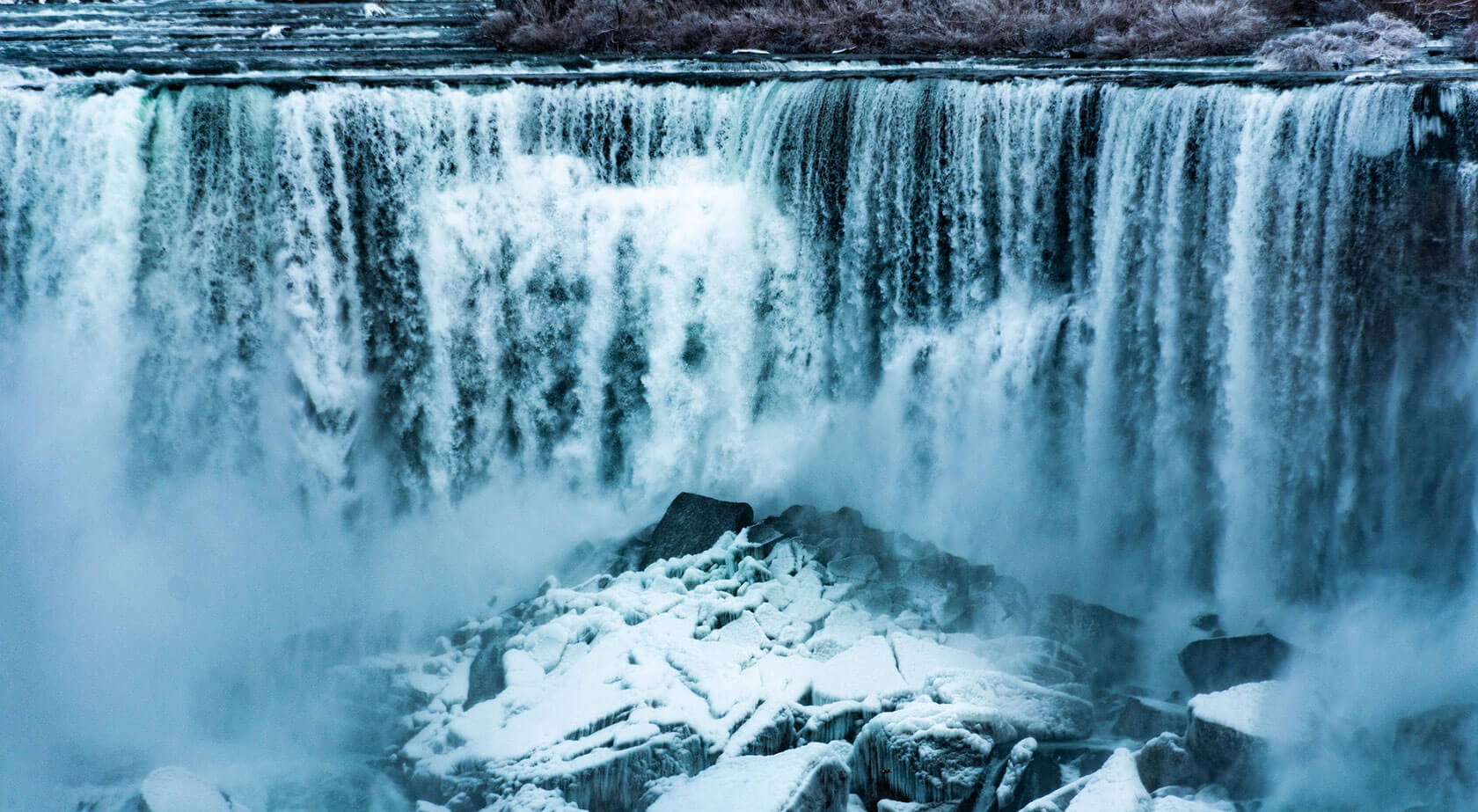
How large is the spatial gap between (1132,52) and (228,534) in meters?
10.5

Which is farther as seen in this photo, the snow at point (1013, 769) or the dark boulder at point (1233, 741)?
the snow at point (1013, 769)

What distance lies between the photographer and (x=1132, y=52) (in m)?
13.3

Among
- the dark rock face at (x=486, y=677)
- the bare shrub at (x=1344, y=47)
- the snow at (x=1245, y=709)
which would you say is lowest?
the dark rock face at (x=486, y=677)

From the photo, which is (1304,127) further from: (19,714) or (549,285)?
(19,714)

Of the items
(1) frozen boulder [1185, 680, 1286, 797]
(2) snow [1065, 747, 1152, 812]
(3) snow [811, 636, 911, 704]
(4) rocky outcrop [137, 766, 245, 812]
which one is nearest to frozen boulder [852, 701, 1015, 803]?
(3) snow [811, 636, 911, 704]

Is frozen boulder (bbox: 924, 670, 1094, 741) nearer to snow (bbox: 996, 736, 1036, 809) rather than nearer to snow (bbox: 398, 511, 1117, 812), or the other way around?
snow (bbox: 398, 511, 1117, 812)

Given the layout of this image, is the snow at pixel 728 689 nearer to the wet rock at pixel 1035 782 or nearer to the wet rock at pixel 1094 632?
the wet rock at pixel 1035 782

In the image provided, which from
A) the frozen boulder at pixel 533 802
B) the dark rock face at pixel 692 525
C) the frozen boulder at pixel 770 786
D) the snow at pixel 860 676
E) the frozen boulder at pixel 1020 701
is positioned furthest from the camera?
the dark rock face at pixel 692 525

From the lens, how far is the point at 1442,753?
737cm

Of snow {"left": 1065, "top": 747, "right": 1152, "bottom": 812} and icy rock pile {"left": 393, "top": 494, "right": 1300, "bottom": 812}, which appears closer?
snow {"left": 1065, "top": 747, "right": 1152, "bottom": 812}

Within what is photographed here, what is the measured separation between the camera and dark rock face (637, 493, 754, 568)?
10539mm

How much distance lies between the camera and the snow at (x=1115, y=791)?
7.17 m

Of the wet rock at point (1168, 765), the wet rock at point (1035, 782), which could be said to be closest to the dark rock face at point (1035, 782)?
the wet rock at point (1035, 782)

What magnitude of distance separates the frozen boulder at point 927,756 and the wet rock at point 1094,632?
153 cm
